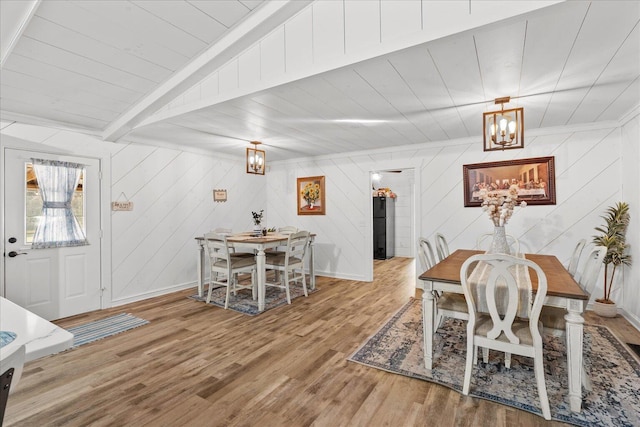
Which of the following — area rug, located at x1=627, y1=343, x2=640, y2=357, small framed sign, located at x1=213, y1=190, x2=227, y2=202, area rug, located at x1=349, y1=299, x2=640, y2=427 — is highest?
small framed sign, located at x1=213, y1=190, x2=227, y2=202

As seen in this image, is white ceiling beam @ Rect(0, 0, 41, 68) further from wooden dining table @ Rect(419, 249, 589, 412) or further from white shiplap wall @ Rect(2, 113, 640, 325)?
wooden dining table @ Rect(419, 249, 589, 412)

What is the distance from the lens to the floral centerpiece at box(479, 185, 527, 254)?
2904mm

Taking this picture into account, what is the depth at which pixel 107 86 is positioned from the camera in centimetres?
269

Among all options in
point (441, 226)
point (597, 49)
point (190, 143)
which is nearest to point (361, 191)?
point (441, 226)

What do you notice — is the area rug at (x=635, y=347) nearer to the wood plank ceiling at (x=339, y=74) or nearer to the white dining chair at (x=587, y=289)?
the white dining chair at (x=587, y=289)

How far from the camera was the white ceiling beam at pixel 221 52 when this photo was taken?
1965mm

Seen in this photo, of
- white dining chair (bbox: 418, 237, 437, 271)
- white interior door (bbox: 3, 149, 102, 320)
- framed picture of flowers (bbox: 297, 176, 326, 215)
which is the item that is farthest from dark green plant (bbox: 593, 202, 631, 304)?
white interior door (bbox: 3, 149, 102, 320)

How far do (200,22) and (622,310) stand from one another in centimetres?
512

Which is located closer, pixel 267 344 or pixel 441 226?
pixel 267 344

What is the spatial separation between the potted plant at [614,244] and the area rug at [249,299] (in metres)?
3.56

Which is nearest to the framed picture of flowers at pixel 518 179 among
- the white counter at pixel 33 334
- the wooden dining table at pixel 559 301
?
the wooden dining table at pixel 559 301

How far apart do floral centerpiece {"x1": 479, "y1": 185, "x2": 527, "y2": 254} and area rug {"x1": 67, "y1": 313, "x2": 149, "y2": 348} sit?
3800mm

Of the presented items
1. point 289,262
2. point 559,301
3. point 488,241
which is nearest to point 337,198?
point 289,262

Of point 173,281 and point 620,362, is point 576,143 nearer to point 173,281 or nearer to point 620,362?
point 620,362
